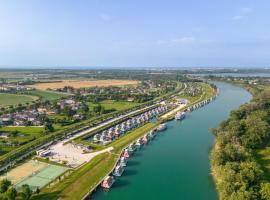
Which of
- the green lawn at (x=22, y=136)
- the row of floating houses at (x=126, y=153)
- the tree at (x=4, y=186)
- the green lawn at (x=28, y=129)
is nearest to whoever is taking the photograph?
the tree at (x=4, y=186)

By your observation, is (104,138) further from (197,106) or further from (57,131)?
(197,106)

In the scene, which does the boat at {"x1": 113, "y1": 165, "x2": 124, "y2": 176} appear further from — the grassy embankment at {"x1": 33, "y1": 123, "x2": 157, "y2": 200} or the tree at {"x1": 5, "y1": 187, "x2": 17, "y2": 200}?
the tree at {"x1": 5, "y1": 187, "x2": 17, "y2": 200}

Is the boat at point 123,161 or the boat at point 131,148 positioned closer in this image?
the boat at point 123,161

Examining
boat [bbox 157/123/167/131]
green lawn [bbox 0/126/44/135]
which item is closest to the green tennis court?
green lawn [bbox 0/126/44/135]

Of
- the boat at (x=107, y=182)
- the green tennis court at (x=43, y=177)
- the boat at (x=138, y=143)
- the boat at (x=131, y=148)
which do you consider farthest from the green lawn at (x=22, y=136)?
the boat at (x=107, y=182)

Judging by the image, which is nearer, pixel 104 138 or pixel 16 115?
pixel 104 138

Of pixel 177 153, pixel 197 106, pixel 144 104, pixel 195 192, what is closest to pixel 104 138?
pixel 177 153

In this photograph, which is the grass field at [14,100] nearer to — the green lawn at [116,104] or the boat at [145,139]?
the green lawn at [116,104]
